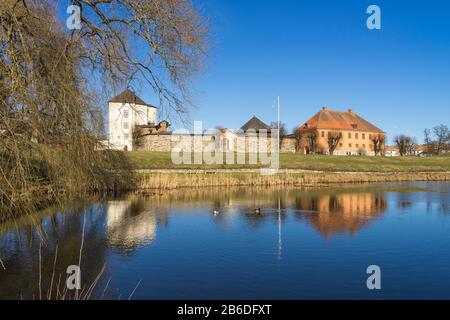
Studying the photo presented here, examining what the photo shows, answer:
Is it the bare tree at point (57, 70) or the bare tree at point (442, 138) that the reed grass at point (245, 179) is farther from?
the bare tree at point (442, 138)

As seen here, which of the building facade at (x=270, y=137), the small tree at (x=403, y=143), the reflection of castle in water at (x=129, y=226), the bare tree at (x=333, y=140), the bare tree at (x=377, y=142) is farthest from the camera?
the small tree at (x=403, y=143)

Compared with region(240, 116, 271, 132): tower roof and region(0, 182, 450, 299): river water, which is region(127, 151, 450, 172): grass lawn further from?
region(0, 182, 450, 299): river water

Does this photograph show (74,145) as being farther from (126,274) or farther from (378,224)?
(378,224)

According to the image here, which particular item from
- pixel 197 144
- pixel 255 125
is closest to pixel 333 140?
pixel 255 125

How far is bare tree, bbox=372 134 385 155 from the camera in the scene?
6450 cm

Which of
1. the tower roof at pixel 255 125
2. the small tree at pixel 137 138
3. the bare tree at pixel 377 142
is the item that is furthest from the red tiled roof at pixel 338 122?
the small tree at pixel 137 138

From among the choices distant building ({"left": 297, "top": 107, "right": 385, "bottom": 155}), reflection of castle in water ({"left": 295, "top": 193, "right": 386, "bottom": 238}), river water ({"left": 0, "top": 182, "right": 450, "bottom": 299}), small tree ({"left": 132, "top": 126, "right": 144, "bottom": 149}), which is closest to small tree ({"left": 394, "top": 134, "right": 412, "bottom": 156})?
distant building ({"left": 297, "top": 107, "right": 385, "bottom": 155})

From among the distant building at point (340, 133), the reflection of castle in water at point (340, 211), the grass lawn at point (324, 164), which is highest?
the distant building at point (340, 133)

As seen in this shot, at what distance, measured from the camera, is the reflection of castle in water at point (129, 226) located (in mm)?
9539

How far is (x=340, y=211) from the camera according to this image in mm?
14484

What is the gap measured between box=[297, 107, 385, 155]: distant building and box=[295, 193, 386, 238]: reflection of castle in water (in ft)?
131

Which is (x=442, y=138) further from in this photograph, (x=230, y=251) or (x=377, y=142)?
(x=230, y=251)

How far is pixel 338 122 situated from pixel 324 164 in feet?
93.0
